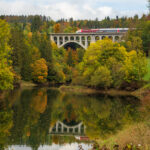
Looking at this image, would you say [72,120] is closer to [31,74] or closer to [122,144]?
[122,144]

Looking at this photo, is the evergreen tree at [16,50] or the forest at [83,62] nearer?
the forest at [83,62]

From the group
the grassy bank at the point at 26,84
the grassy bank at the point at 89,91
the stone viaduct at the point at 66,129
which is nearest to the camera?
the stone viaduct at the point at 66,129

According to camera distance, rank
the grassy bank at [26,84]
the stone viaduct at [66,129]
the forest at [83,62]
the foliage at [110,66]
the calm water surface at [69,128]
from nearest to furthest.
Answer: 1. the calm water surface at [69,128]
2. the stone viaduct at [66,129]
3. the forest at [83,62]
4. the foliage at [110,66]
5. the grassy bank at [26,84]

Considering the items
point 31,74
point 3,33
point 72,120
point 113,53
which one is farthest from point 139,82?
point 31,74

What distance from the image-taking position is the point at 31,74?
67750 millimetres

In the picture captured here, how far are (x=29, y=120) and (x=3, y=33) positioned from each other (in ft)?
46.7

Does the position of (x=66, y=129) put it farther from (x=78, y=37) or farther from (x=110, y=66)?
(x=78, y=37)

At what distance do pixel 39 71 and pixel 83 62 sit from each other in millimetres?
17963

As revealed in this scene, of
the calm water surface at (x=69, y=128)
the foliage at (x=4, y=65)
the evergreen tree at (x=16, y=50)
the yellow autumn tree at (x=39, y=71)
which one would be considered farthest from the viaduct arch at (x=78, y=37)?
the calm water surface at (x=69, y=128)

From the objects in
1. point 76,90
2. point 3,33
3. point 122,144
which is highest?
point 3,33

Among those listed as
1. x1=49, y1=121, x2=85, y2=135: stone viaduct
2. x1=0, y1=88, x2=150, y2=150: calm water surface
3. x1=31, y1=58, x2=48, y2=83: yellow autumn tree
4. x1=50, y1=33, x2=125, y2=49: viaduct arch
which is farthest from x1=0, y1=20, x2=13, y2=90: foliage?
x1=50, y1=33, x2=125, y2=49: viaduct arch

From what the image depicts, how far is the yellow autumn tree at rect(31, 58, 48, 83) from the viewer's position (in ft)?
225

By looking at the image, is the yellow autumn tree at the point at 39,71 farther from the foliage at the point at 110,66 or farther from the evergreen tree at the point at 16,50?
the foliage at the point at 110,66

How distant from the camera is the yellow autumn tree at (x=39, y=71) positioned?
2694 inches
